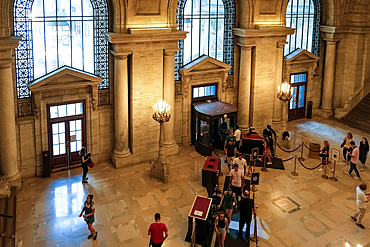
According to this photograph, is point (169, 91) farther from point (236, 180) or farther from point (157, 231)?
point (157, 231)

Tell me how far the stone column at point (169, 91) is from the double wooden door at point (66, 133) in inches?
129

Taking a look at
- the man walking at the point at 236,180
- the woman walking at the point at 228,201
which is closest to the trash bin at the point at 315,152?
the man walking at the point at 236,180

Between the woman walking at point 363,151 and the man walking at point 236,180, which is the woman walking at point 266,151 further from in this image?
the man walking at point 236,180

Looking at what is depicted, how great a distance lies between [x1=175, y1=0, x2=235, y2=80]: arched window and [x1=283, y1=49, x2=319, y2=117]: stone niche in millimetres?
3254

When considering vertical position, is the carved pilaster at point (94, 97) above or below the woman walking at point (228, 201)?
above

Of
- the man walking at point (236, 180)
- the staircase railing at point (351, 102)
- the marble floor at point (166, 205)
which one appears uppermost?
the staircase railing at point (351, 102)

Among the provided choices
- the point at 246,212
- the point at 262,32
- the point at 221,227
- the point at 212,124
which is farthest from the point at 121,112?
the point at 262,32

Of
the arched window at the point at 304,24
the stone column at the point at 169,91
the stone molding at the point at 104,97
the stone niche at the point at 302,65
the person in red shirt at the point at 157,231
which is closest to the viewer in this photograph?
the person in red shirt at the point at 157,231

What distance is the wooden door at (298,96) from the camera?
20.8m

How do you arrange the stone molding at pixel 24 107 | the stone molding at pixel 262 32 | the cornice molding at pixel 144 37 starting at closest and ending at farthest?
the stone molding at pixel 24 107 < the cornice molding at pixel 144 37 < the stone molding at pixel 262 32

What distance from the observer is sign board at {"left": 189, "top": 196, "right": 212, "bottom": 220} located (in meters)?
10.5

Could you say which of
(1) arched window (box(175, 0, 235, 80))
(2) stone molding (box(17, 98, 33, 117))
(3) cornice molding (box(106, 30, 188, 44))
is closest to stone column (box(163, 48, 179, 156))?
(3) cornice molding (box(106, 30, 188, 44))

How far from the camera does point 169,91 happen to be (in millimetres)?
15977

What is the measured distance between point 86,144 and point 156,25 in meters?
5.24
